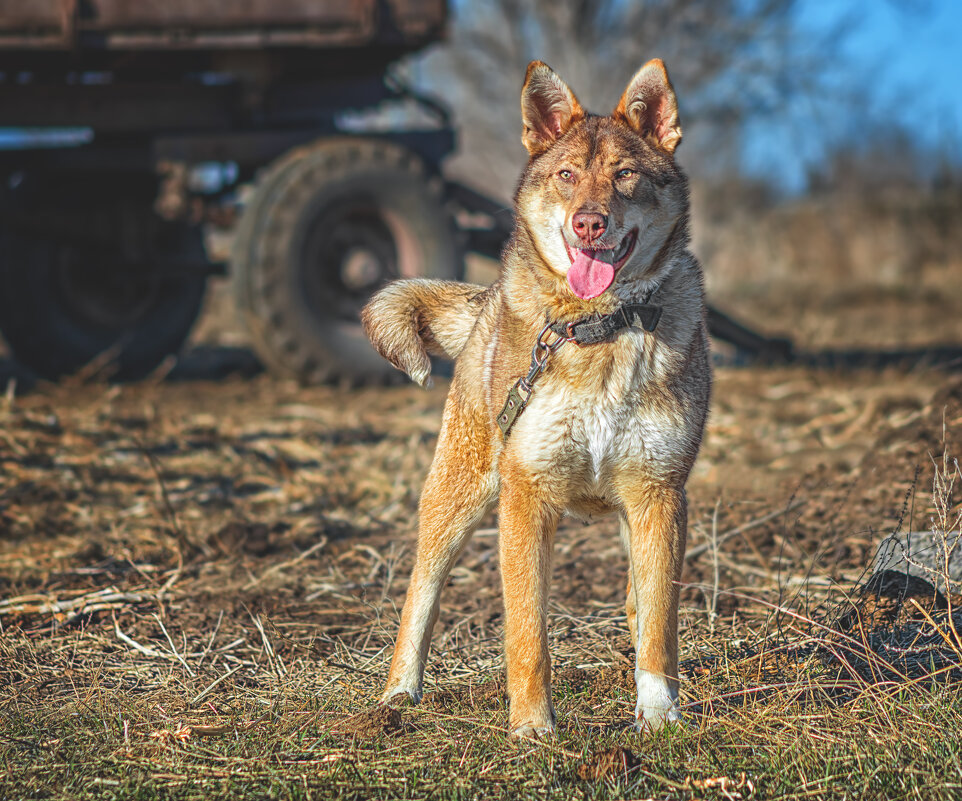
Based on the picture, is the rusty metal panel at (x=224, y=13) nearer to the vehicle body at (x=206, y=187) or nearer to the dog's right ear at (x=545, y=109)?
the vehicle body at (x=206, y=187)

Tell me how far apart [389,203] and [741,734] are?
6447 millimetres

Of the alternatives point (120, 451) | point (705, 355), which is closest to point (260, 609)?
point (705, 355)

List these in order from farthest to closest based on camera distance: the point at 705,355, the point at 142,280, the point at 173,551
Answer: the point at 142,280 → the point at 173,551 → the point at 705,355

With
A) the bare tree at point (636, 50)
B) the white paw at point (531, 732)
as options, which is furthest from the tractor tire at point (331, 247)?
the bare tree at point (636, 50)

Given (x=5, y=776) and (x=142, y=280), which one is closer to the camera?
(x=5, y=776)

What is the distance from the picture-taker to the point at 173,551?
4855 mm

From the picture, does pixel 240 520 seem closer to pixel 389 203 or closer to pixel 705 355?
pixel 705 355

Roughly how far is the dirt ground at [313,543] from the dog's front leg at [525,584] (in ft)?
0.54

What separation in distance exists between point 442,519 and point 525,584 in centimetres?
44

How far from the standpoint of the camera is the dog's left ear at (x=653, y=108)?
10.7 feet

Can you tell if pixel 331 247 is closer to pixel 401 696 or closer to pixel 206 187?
pixel 206 187

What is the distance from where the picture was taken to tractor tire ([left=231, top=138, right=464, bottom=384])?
8.13 m

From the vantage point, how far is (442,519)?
3.38 metres

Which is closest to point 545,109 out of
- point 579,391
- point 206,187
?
point 579,391
